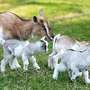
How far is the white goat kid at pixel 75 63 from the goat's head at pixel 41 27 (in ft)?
7.20

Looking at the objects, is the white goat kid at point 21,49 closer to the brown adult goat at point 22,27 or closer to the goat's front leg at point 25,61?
the goat's front leg at point 25,61

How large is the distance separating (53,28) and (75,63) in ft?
45.6

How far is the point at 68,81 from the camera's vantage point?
40.5 feet

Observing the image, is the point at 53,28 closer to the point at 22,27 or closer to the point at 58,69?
the point at 22,27

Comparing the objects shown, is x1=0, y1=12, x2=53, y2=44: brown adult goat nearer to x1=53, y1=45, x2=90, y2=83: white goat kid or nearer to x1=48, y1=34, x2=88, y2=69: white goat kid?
x1=48, y1=34, x2=88, y2=69: white goat kid

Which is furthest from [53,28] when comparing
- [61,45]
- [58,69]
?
[58,69]

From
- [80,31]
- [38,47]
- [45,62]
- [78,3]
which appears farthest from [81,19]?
[38,47]

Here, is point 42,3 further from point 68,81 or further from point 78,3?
point 68,81

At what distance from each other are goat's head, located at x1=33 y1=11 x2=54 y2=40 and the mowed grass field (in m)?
1.02

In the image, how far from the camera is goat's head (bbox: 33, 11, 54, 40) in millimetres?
14609

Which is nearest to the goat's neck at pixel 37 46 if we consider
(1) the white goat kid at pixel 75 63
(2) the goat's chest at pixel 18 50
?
(2) the goat's chest at pixel 18 50

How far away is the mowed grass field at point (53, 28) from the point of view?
1174 centimetres

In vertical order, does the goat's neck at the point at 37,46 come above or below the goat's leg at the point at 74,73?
above

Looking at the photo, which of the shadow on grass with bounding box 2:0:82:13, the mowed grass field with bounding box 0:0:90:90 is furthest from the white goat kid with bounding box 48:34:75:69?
the shadow on grass with bounding box 2:0:82:13
